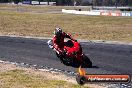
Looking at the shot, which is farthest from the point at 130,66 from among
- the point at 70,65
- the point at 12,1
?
the point at 12,1

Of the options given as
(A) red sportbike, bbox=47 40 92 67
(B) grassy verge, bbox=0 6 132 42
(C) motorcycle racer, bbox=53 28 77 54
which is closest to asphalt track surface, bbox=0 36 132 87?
(A) red sportbike, bbox=47 40 92 67

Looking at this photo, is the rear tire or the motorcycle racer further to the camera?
the motorcycle racer

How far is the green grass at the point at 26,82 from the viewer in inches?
468

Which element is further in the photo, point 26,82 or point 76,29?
point 76,29

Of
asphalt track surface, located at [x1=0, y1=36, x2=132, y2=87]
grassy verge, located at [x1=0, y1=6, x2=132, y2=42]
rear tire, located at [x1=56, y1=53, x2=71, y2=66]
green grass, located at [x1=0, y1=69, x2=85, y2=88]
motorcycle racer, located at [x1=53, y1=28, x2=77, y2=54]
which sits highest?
motorcycle racer, located at [x1=53, y1=28, x2=77, y2=54]

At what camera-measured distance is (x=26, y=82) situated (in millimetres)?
12383

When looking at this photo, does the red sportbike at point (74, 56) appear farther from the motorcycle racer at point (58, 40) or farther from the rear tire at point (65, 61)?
the motorcycle racer at point (58, 40)

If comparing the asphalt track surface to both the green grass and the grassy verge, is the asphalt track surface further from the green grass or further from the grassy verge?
the grassy verge

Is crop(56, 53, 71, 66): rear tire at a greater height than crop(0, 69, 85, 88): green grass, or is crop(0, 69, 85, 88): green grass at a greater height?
crop(0, 69, 85, 88): green grass

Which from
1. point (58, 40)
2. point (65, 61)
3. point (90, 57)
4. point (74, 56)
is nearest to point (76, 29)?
point (90, 57)

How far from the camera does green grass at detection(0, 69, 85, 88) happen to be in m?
11.9

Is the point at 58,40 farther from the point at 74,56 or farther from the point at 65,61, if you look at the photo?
the point at 74,56

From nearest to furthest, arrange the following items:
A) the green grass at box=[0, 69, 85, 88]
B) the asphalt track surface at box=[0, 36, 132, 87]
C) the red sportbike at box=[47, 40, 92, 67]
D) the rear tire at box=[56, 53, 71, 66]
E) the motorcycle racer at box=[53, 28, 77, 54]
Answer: the green grass at box=[0, 69, 85, 88], the asphalt track surface at box=[0, 36, 132, 87], the red sportbike at box=[47, 40, 92, 67], the rear tire at box=[56, 53, 71, 66], the motorcycle racer at box=[53, 28, 77, 54]

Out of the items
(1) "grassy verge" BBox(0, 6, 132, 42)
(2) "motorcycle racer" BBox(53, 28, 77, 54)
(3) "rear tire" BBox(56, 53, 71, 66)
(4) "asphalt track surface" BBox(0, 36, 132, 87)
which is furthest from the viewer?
(1) "grassy verge" BBox(0, 6, 132, 42)
